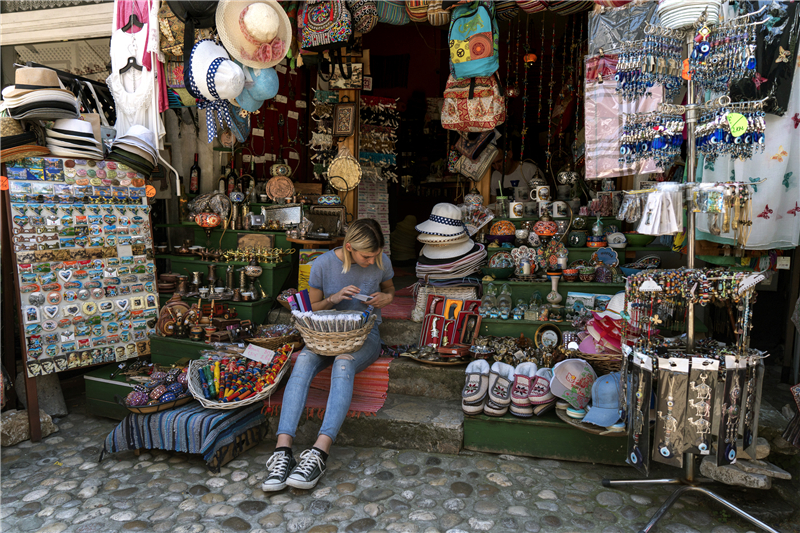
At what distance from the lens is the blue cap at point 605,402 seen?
312 centimetres

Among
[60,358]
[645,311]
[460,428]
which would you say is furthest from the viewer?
[60,358]

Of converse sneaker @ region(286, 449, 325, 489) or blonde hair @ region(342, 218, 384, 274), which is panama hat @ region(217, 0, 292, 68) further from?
converse sneaker @ region(286, 449, 325, 489)

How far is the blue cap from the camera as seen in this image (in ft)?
10.2

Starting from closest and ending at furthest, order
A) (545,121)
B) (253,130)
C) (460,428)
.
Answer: (460,428) < (253,130) < (545,121)

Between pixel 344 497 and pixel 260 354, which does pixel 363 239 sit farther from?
pixel 344 497

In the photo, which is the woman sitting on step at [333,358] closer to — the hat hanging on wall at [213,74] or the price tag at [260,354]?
the price tag at [260,354]

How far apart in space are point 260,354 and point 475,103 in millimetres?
3234

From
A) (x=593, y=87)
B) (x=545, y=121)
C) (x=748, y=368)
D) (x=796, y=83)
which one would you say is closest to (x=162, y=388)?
(x=748, y=368)

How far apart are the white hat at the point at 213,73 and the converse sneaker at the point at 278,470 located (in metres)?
2.96

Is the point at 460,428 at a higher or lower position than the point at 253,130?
lower

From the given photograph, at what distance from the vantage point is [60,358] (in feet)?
13.1

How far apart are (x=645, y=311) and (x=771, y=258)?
1424mm

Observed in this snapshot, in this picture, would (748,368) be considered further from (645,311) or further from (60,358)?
(60,358)

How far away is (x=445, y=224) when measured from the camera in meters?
4.91
